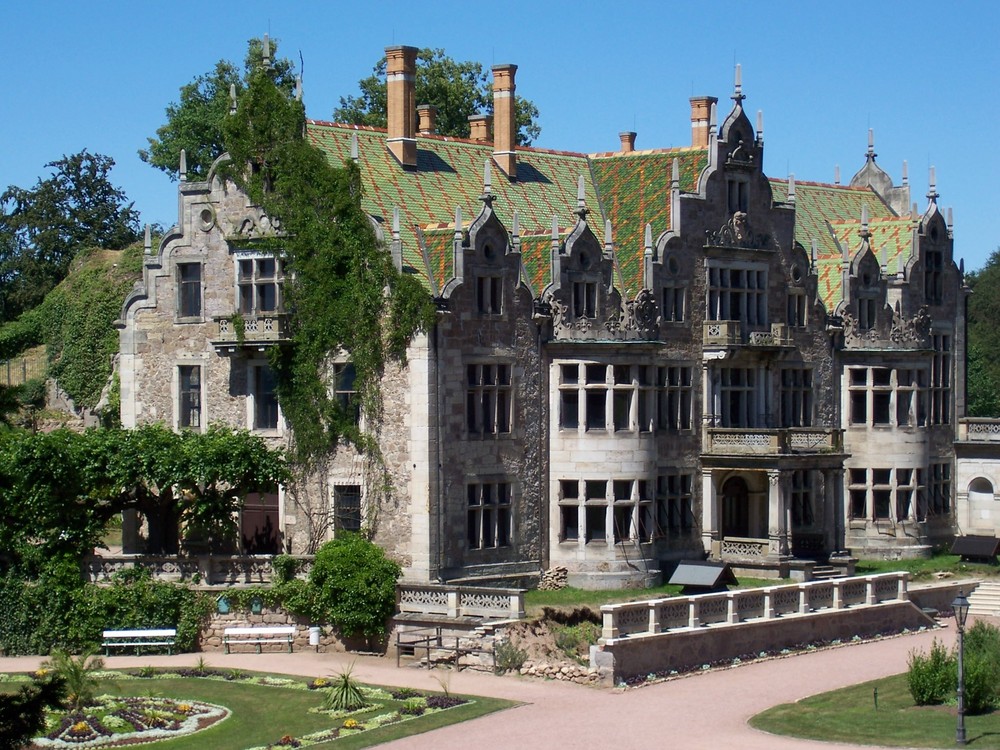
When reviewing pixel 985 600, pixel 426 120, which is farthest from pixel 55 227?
pixel 985 600

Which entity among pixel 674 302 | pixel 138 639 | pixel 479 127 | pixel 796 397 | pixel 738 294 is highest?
pixel 479 127

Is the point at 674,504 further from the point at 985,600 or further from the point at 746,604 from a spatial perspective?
the point at 985,600

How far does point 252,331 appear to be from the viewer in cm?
5019

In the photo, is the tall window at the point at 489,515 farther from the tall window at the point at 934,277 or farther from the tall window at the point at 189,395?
the tall window at the point at 934,277

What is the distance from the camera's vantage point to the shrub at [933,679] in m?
39.1

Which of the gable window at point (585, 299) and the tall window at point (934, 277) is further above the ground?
the tall window at point (934, 277)

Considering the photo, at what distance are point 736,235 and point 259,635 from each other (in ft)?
65.0

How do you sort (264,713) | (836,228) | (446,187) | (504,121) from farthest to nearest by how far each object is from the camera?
(836,228) → (504,121) → (446,187) → (264,713)

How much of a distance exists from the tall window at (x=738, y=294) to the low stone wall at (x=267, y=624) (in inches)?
649

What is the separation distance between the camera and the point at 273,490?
5034 centimetres

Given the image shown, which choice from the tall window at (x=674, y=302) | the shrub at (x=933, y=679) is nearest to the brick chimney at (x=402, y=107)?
the tall window at (x=674, y=302)

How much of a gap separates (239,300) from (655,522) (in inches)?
534

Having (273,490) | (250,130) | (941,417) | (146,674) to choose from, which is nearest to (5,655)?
(146,674)

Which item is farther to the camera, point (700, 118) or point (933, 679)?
point (700, 118)
